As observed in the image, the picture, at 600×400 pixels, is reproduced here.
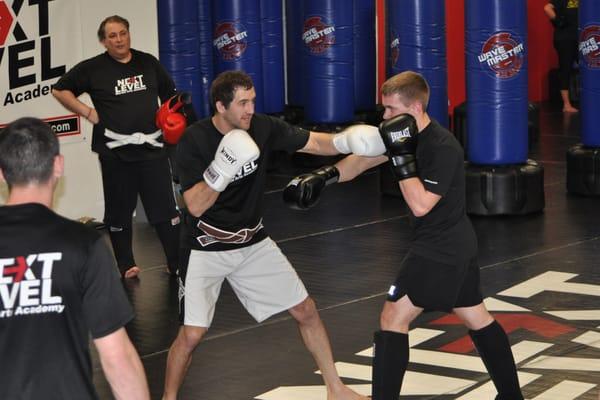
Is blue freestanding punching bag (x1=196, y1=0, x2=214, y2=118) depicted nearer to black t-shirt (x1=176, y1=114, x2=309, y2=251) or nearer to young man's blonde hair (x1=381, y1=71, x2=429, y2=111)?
black t-shirt (x1=176, y1=114, x2=309, y2=251)

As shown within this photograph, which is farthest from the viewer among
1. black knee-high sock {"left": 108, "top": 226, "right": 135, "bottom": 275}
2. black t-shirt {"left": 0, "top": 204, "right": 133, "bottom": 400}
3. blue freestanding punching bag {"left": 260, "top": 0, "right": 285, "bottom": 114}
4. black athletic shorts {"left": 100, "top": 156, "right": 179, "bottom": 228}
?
blue freestanding punching bag {"left": 260, "top": 0, "right": 285, "bottom": 114}

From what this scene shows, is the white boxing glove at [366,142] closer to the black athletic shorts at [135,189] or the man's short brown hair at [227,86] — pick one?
the man's short brown hair at [227,86]

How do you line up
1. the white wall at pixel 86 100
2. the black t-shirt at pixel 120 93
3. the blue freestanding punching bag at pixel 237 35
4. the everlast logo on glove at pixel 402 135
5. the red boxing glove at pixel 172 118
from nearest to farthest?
the everlast logo on glove at pixel 402 135 < the red boxing glove at pixel 172 118 < the black t-shirt at pixel 120 93 < the white wall at pixel 86 100 < the blue freestanding punching bag at pixel 237 35

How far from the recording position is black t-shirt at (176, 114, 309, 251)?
15.8 feet

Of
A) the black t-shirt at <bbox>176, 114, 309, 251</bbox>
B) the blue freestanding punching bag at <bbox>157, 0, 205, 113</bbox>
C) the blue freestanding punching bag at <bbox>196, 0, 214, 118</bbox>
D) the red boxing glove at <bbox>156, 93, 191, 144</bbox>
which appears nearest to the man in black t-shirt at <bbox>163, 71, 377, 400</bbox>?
the black t-shirt at <bbox>176, 114, 309, 251</bbox>

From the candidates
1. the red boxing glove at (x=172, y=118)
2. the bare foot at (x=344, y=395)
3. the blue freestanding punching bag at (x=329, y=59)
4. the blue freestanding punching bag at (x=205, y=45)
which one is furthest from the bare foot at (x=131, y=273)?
the blue freestanding punching bag at (x=329, y=59)

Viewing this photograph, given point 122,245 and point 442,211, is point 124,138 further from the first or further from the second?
point 442,211

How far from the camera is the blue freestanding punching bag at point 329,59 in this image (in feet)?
36.9

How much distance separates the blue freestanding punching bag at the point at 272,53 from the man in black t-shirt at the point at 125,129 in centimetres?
482

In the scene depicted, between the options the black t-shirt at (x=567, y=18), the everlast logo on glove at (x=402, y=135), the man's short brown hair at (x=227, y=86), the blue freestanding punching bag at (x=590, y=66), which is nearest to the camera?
the everlast logo on glove at (x=402, y=135)

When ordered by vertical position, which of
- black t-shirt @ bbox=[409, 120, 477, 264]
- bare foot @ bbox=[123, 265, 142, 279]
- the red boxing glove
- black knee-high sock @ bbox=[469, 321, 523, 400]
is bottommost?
bare foot @ bbox=[123, 265, 142, 279]

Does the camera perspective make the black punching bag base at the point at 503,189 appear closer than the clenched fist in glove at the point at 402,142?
No

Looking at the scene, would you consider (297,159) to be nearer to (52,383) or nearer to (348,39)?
(348,39)

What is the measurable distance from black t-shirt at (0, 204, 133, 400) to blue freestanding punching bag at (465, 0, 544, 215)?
635 centimetres
